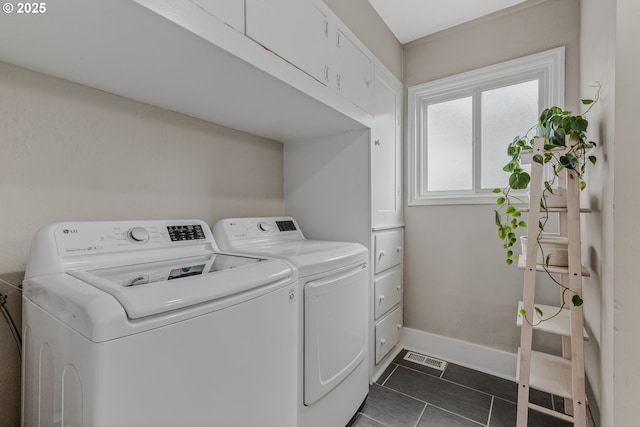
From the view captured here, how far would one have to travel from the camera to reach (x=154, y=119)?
133 centimetres

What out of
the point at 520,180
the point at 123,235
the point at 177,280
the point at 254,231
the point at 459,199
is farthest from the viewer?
the point at 459,199

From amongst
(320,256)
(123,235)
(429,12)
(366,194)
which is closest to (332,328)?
(320,256)

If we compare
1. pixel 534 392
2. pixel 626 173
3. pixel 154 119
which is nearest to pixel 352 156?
pixel 154 119

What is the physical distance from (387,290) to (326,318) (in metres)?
0.93

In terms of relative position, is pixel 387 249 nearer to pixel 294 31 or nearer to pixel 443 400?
pixel 443 400

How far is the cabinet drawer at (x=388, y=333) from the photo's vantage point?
1.92 m

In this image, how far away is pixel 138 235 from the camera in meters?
1.10

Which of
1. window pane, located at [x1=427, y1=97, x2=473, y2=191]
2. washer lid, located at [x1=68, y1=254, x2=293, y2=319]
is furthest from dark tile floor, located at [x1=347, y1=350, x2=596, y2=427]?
window pane, located at [x1=427, y1=97, x2=473, y2=191]

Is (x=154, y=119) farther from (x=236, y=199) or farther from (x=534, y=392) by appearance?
(x=534, y=392)

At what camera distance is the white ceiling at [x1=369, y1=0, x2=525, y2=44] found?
76.7 inches

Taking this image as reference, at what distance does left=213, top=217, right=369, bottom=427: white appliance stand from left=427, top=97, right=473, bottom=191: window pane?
1195 mm

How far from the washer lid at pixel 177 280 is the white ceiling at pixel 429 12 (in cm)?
200

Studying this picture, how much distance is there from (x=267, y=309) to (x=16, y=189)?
3.11 feet

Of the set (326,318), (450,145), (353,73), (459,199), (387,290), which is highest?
(353,73)
